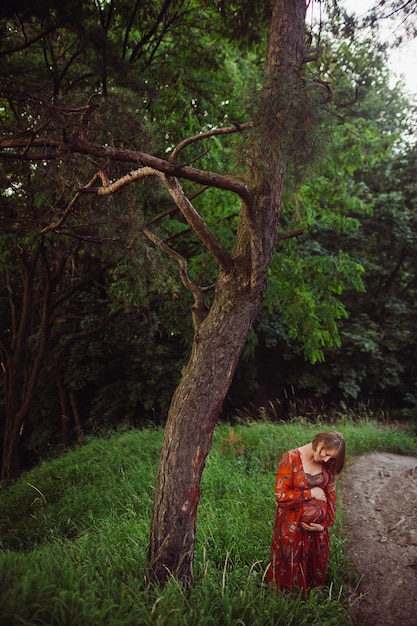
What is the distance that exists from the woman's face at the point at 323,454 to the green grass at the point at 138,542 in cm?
100

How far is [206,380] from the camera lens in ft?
12.2

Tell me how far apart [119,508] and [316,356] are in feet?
15.6

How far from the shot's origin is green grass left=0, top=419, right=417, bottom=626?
9.20 feet

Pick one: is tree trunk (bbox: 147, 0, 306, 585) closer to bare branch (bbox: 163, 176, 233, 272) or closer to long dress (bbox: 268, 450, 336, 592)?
bare branch (bbox: 163, 176, 233, 272)

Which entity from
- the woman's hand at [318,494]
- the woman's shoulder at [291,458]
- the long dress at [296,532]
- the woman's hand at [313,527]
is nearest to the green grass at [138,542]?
the long dress at [296,532]

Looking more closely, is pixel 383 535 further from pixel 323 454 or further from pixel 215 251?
Result: pixel 215 251

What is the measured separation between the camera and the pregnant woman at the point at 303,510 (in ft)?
12.6

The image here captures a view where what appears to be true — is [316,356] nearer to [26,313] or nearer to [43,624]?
[26,313]

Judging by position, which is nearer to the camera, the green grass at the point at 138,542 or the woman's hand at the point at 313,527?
the green grass at the point at 138,542

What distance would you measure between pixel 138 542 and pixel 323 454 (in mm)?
1989

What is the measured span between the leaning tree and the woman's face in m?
0.94

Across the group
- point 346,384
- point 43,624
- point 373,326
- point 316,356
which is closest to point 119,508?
point 43,624

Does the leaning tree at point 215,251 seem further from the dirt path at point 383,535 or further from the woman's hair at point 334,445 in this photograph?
the dirt path at point 383,535

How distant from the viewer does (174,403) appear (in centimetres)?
383
